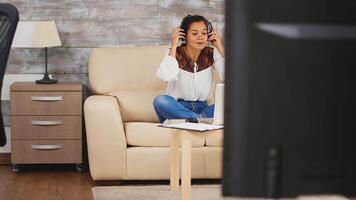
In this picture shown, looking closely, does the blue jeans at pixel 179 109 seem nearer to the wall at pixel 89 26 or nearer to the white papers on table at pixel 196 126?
the white papers on table at pixel 196 126

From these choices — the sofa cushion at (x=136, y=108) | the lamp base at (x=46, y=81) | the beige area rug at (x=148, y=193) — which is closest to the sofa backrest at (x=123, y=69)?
the sofa cushion at (x=136, y=108)

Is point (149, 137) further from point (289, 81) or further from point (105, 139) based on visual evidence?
point (289, 81)

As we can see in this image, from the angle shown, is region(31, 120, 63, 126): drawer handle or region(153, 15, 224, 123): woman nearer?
region(153, 15, 224, 123): woman

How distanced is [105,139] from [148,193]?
51 centimetres

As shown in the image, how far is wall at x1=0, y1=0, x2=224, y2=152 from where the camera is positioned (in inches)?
210

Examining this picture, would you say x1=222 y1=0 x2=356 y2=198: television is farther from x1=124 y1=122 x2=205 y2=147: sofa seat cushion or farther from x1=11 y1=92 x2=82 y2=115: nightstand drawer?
x1=11 y1=92 x2=82 y2=115: nightstand drawer

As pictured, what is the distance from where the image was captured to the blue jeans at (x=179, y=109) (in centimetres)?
455

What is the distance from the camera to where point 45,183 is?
183 inches

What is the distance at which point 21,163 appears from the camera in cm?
498

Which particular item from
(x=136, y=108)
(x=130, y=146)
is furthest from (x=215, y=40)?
(x=130, y=146)

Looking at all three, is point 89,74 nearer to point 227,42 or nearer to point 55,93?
point 55,93

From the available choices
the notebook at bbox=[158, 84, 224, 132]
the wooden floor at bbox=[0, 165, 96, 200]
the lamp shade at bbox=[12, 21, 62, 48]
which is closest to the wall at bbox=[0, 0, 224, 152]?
the lamp shade at bbox=[12, 21, 62, 48]

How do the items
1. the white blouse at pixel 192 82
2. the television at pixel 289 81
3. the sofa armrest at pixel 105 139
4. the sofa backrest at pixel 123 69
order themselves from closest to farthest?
the television at pixel 289 81
the sofa armrest at pixel 105 139
the white blouse at pixel 192 82
the sofa backrest at pixel 123 69

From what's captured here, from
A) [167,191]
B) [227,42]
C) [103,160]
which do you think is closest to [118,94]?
[103,160]
